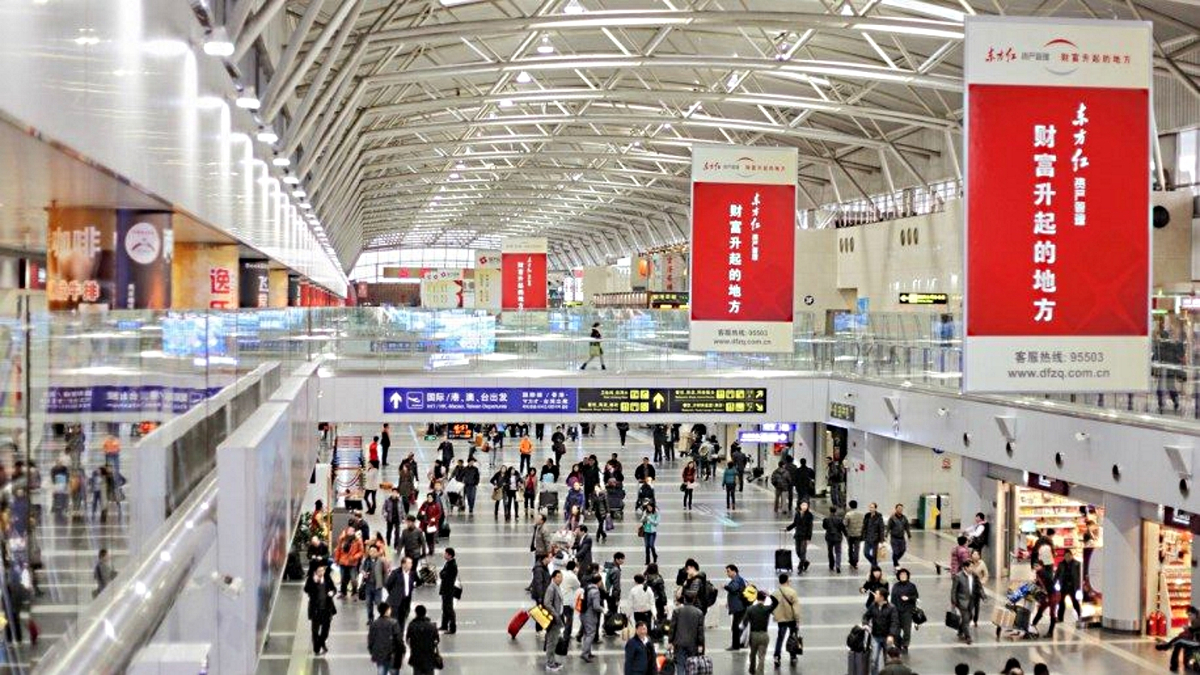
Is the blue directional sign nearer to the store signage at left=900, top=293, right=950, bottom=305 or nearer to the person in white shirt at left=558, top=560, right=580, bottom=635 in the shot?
the person in white shirt at left=558, top=560, right=580, bottom=635

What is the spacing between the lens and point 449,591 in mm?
18188

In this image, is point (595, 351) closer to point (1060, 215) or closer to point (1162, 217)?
point (1162, 217)

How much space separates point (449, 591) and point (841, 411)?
1406cm

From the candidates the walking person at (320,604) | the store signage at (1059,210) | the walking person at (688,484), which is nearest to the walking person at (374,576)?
the walking person at (320,604)

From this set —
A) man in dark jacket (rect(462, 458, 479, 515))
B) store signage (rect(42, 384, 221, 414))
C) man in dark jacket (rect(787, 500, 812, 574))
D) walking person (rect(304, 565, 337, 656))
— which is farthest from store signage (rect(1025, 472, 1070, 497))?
store signage (rect(42, 384, 221, 414))

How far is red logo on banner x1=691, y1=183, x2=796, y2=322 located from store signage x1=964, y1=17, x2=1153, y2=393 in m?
7.93

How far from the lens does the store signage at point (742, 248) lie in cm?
2058

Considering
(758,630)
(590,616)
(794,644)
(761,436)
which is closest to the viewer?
(758,630)

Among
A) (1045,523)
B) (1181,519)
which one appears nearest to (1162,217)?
(1045,523)

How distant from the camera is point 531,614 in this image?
17422 mm

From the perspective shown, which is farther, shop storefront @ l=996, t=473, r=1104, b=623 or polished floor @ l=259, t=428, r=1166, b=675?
shop storefront @ l=996, t=473, r=1104, b=623

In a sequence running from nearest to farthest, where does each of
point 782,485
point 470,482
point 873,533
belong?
point 873,533
point 470,482
point 782,485

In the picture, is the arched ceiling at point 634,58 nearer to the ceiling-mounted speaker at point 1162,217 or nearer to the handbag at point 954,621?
the ceiling-mounted speaker at point 1162,217

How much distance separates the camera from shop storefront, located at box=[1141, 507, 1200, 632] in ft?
63.3
